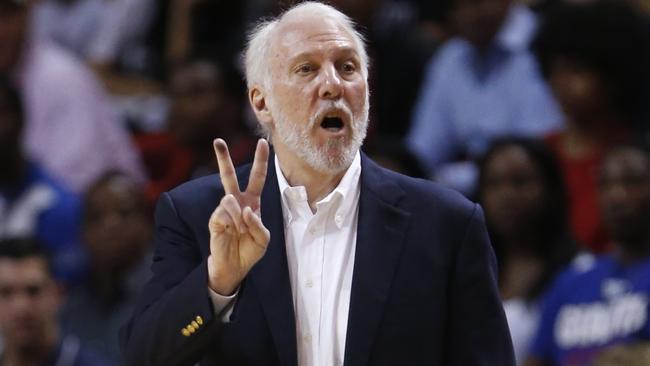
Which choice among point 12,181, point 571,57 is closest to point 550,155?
point 571,57

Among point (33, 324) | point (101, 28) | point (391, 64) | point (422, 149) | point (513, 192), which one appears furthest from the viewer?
point (101, 28)

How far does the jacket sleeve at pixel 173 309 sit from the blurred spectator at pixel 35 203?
3392mm

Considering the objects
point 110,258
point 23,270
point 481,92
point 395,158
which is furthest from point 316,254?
point 481,92

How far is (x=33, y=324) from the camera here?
5449 millimetres

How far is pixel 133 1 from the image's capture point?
7992mm

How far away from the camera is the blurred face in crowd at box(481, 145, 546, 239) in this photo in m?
5.51

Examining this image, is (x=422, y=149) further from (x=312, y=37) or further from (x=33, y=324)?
(x=312, y=37)

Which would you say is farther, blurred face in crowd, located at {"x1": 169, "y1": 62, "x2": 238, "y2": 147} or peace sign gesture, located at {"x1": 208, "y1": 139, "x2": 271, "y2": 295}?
blurred face in crowd, located at {"x1": 169, "y1": 62, "x2": 238, "y2": 147}

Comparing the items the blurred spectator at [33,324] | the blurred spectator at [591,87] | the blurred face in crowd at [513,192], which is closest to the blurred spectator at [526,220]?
the blurred face in crowd at [513,192]

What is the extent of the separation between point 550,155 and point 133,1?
129 inches

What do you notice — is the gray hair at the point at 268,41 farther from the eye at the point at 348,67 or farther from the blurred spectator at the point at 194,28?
the blurred spectator at the point at 194,28

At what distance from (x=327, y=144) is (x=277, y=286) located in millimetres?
330

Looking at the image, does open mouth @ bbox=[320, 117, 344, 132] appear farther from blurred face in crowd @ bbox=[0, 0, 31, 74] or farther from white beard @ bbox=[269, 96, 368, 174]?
blurred face in crowd @ bbox=[0, 0, 31, 74]

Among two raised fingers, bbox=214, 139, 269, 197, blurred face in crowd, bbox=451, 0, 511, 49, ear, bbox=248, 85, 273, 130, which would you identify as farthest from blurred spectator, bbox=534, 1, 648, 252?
two raised fingers, bbox=214, 139, 269, 197
